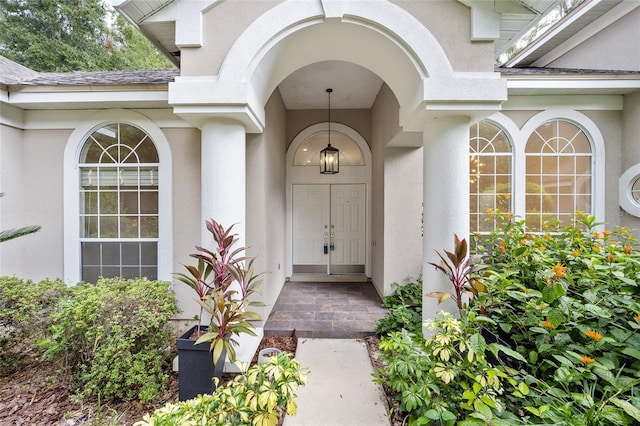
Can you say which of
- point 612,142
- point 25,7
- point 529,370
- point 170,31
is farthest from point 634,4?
point 25,7

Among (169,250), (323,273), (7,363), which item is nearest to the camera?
(7,363)

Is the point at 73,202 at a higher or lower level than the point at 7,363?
higher

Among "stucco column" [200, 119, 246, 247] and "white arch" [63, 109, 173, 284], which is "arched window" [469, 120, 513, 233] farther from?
"white arch" [63, 109, 173, 284]

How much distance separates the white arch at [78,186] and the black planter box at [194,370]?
170 cm

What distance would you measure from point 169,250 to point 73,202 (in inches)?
70.4

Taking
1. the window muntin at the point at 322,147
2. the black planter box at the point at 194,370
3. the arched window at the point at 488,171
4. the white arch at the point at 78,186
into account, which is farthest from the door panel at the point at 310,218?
the black planter box at the point at 194,370

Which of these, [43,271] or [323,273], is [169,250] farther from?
[323,273]

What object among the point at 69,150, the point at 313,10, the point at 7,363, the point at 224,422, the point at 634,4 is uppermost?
the point at 634,4

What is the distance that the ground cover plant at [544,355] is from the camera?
176cm

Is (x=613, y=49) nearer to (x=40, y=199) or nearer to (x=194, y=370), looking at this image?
(x=194, y=370)

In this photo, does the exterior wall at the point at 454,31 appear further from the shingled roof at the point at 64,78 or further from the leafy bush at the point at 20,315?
the leafy bush at the point at 20,315

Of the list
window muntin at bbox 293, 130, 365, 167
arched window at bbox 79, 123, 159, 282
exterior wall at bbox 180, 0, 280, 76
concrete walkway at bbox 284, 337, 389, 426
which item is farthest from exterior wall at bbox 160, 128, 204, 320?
window muntin at bbox 293, 130, 365, 167

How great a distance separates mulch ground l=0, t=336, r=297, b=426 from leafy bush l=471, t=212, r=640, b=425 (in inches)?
140

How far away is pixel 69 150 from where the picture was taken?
4219 mm
